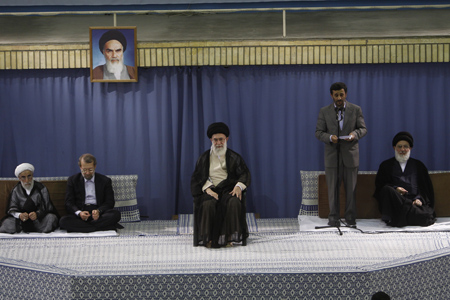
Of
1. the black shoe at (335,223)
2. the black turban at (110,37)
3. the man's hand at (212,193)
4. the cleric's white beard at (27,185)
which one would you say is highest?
the black turban at (110,37)

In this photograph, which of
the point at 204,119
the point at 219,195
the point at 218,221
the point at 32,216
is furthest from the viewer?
the point at 204,119

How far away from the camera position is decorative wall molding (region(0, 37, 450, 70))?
6.12 m

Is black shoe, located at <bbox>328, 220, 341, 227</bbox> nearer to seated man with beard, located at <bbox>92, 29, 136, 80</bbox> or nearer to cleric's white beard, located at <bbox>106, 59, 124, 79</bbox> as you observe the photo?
seated man with beard, located at <bbox>92, 29, 136, 80</bbox>

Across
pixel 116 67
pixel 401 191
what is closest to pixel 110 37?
pixel 116 67

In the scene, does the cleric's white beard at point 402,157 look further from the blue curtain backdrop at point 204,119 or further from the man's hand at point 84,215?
the man's hand at point 84,215

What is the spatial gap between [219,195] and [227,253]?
2.36 feet

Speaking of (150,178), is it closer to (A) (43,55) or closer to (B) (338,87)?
(A) (43,55)

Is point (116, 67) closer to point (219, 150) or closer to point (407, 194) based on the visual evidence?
point (219, 150)

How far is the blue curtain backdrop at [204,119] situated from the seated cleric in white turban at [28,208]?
2.63 ft

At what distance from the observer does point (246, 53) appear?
20.2 feet

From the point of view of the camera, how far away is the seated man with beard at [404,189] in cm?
546

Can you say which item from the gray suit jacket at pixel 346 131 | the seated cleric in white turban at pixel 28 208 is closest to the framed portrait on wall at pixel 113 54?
the seated cleric in white turban at pixel 28 208

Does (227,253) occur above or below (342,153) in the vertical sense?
below

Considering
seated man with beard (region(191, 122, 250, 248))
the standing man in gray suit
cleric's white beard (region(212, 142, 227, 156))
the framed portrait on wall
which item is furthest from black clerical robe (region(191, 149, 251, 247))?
the framed portrait on wall
